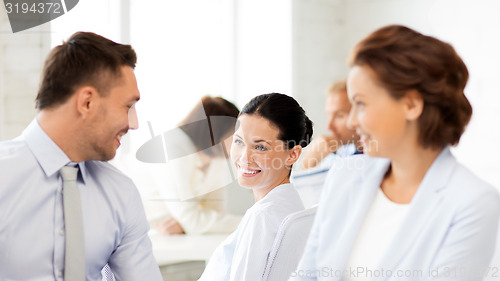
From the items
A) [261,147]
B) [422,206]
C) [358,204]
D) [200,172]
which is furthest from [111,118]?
[200,172]

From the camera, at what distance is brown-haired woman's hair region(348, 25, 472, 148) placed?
3.49ft

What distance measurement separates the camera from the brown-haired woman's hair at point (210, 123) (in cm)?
286

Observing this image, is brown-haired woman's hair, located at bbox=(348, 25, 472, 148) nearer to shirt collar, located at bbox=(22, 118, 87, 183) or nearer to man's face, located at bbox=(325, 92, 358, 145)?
shirt collar, located at bbox=(22, 118, 87, 183)

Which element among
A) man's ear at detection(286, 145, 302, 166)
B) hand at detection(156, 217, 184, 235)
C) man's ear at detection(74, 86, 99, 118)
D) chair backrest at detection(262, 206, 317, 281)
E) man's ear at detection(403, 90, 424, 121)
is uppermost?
man's ear at detection(403, 90, 424, 121)

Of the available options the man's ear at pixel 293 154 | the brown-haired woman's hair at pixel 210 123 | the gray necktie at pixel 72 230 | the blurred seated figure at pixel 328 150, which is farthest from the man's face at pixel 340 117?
the gray necktie at pixel 72 230

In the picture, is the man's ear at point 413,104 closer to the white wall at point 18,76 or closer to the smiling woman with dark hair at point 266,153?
the smiling woman with dark hair at point 266,153

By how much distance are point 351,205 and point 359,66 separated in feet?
0.94

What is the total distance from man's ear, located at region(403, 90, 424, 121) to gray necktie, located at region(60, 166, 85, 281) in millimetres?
808

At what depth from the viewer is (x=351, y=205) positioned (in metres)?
1.22

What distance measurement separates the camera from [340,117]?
308 centimetres

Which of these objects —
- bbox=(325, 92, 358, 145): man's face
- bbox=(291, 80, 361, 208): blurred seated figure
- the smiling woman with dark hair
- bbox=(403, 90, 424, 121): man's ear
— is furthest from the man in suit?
bbox=(325, 92, 358, 145): man's face

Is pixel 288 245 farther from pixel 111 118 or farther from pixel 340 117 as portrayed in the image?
pixel 340 117

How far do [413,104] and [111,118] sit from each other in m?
0.74

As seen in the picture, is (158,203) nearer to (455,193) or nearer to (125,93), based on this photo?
(125,93)
